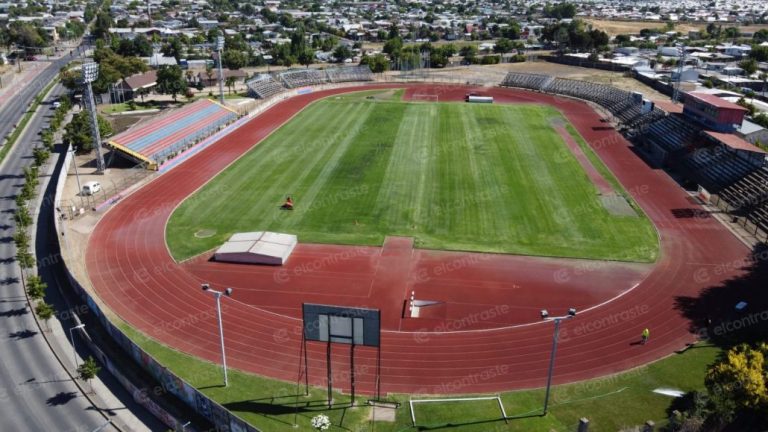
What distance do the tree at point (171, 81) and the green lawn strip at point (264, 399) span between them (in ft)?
248

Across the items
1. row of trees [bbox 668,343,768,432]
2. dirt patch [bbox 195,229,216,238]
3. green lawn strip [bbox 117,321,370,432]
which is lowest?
green lawn strip [bbox 117,321,370,432]

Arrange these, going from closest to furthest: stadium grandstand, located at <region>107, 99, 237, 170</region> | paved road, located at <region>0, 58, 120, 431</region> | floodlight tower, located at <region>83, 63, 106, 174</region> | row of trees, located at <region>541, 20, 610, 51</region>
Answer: paved road, located at <region>0, 58, 120, 431</region> → floodlight tower, located at <region>83, 63, 106, 174</region> → stadium grandstand, located at <region>107, 99, 237, 170</region> → row of trees, located at <region>541, 20, 610, 51</region>

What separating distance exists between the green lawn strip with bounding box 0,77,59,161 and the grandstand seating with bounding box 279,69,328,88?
44.4m

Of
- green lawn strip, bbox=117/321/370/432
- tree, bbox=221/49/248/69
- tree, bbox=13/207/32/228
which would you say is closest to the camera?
green lawn strip, bbox=117/321/370/432

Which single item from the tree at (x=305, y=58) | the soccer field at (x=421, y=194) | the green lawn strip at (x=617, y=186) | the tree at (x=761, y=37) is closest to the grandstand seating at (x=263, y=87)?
the soccer field at (x=421, y=194)

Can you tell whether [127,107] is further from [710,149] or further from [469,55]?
[710,149]

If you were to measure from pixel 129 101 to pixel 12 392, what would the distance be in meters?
80.7

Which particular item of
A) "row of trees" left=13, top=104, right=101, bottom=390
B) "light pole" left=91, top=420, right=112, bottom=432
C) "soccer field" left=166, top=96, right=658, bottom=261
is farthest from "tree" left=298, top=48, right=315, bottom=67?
"light pole" left=91, top=420, right=112, bottom=432

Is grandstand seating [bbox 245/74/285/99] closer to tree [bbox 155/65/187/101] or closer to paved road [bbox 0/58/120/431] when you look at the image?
tree [bbox 155/65/187/101]

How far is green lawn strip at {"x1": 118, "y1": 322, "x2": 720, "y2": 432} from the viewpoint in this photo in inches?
1157

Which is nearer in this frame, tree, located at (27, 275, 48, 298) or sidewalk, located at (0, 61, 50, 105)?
tree, located at (27, 275, 48, 298)

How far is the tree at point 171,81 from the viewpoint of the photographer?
328 ft

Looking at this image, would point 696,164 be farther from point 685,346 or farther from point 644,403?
point 644,403

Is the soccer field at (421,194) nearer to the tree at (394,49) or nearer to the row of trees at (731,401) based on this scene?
the row of trees at (731,401)
